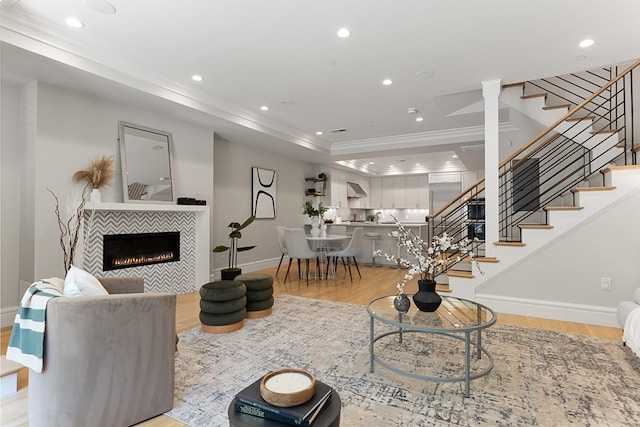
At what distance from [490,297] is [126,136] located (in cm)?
505

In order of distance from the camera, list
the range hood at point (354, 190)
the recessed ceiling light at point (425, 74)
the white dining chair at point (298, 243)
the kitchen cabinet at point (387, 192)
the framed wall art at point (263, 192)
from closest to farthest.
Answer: the recessed ceiling light at point (425, 74), the white dining chair at point (298, 243), the framed wall art at point (263, 192), the range hood at point (354, 190), the kitchen cabinet at point (387, 192)

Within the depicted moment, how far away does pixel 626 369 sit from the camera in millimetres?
2447

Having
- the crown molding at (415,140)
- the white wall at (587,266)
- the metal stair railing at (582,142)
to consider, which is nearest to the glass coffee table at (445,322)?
the metal stair railing at (582,142)

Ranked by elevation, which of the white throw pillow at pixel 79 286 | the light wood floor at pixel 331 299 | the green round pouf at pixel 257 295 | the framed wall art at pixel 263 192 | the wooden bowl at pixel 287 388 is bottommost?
the light wood floor at pixel 331 299

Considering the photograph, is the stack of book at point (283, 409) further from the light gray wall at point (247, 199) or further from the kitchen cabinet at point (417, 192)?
the kitchen cabinet at point (417, 192)

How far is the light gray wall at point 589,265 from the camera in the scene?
3412 millimetres

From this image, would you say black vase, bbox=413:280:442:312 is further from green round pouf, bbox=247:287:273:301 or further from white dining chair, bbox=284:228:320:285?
white dining chair, bbox=284:228:320:285

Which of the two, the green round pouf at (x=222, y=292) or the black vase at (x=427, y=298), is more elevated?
the black vase at (x=427, y=298)

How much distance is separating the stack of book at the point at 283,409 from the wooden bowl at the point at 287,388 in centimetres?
2

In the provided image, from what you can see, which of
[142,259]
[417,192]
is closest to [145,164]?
[142,259]

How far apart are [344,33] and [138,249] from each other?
12.3 ft

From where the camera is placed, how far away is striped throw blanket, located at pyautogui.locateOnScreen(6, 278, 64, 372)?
160 cm

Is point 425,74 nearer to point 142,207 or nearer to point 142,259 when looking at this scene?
point 142,207

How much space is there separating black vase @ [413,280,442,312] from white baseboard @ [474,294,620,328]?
6.39 ft
